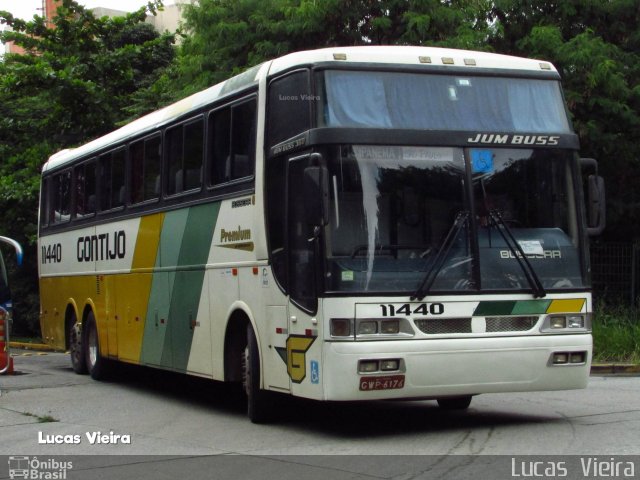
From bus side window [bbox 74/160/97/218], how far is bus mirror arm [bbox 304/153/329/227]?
8.37 m

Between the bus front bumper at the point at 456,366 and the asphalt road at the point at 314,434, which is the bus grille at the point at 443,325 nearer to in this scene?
the bus front bumper at the point at 456,366

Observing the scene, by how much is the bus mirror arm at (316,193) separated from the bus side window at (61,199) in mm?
9973

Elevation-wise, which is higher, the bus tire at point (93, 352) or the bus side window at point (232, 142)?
the bus side window at point (232, 142)

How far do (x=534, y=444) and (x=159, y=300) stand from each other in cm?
644

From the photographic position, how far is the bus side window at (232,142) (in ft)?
37.6

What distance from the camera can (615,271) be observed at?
2248 centimetres

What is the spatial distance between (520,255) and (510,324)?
2.08 ft

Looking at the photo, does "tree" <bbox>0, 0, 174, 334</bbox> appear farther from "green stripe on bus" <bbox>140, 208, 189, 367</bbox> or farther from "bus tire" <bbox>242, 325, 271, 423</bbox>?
"bus tire" <bbox>242, 325, 271, 423</bbox>

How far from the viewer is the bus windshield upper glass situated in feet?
33.5

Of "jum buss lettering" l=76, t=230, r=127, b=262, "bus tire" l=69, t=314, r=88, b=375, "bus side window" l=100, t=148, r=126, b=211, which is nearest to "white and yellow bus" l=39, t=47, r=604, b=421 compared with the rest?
"jum buss lettering" l=76, t=230, r=127, b=262

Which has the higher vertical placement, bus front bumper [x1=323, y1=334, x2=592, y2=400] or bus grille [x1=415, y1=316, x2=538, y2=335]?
bus grille [x1=415, y1=316, x2=538, y2=335]

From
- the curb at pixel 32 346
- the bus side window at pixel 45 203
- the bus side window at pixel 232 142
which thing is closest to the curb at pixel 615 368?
the bus side window at pixel 232 142
